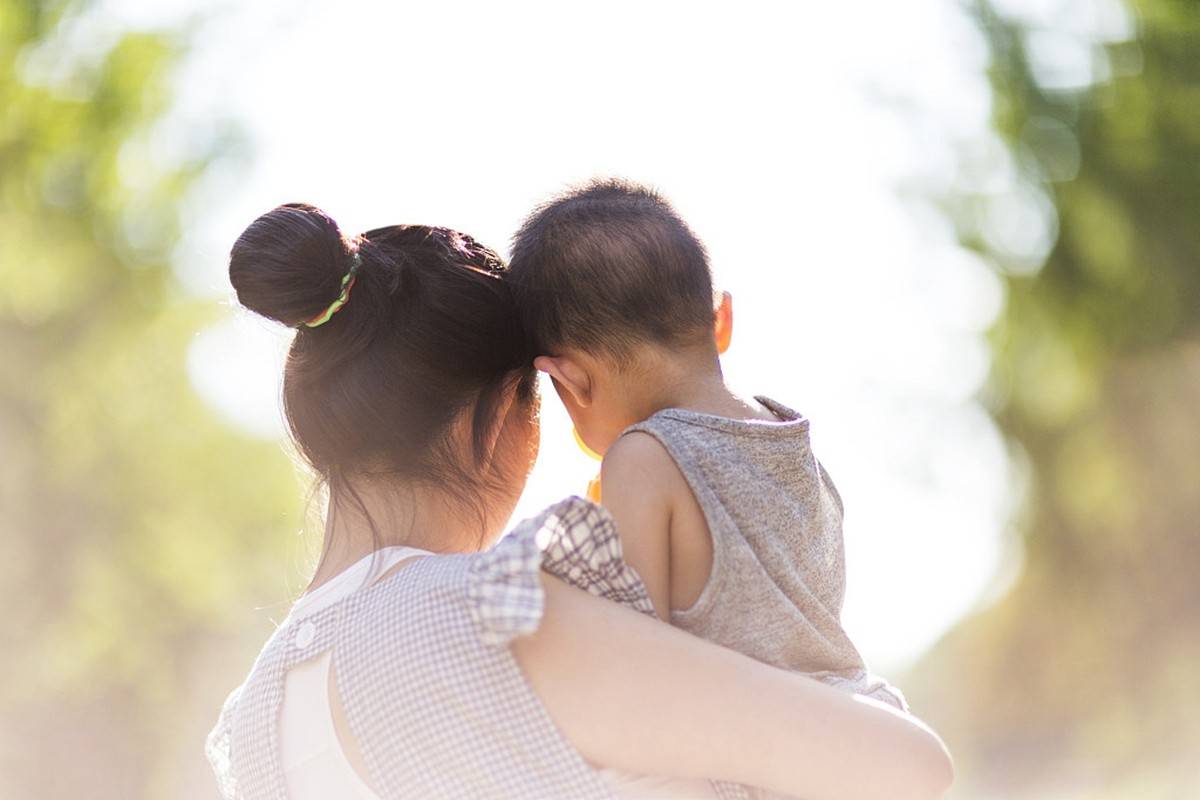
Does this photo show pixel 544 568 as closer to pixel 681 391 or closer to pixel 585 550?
pixel 585 550

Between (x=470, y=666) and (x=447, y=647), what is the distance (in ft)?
0.10

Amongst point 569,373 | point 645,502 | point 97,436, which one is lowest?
point 97,436

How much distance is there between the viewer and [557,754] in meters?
1.29

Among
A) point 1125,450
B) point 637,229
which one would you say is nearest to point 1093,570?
point 1125,450

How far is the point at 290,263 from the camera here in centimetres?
157

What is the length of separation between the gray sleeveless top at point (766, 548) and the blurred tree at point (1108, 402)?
678cm

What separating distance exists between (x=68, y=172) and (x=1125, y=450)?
8568 mm

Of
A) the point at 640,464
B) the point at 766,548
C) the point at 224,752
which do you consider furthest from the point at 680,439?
the point at 224,752

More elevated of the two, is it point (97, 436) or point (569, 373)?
point (569, 373)

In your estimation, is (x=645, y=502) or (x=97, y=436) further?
(x=97, y=436)

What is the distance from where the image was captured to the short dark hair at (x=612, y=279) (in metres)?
1.77

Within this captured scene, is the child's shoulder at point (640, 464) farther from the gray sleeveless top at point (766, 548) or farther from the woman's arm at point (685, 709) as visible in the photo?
the woman's arm at point (685, 709)

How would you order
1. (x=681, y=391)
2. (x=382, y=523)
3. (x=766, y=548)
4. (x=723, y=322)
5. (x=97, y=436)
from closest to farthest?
1. (x=382, y=523)
2. (x=766, y=548)
3. (x=681, y=391)
4. (x=723, y=322)
5. (x=97, y=436)

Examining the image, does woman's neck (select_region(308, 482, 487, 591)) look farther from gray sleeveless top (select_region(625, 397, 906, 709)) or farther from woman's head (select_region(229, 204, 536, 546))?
gray sleeveless top (select_region(625, 397, 906, 709))
